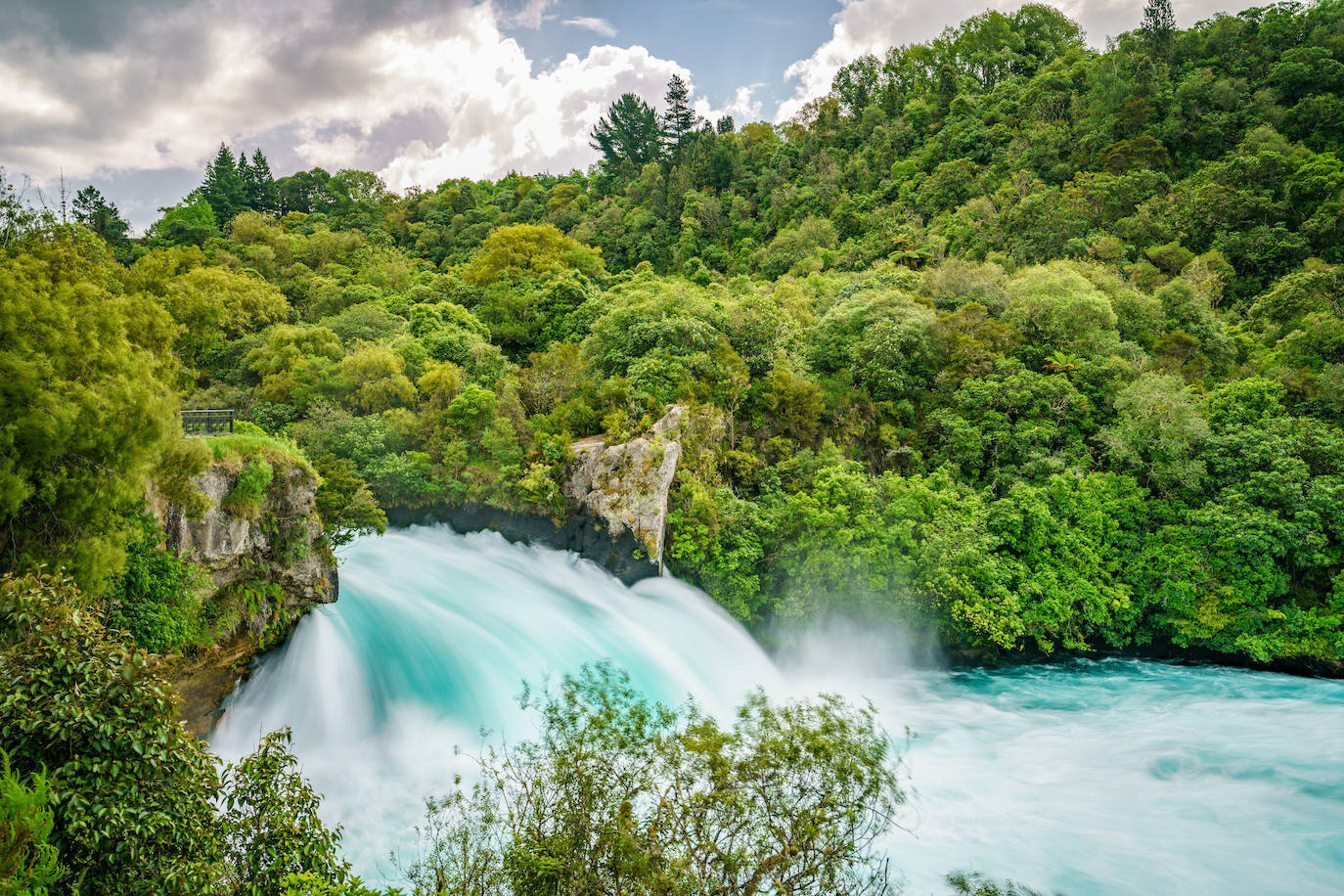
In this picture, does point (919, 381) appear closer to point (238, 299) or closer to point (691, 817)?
point (691, 817)

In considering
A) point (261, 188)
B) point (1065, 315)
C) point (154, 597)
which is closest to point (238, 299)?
point (154, 597)

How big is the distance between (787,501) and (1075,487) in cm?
872

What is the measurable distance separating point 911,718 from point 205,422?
1866 centimetres

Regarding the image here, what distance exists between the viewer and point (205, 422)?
52.8ft

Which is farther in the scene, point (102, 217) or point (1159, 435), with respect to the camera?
point (102, 217)

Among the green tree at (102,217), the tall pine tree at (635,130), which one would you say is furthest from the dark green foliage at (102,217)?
the tall pine tree at (635,130)

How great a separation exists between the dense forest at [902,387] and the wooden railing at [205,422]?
2.88 feet

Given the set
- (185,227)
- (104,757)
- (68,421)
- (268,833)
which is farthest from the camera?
(185,227)

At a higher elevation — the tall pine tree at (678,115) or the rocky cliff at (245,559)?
the tall pine tree at (678,115)

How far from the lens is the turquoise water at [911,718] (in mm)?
11227

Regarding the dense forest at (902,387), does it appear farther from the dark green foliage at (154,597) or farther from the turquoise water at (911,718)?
the turquoise water at (911,718)

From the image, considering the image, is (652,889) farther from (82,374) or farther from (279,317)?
(279,317)

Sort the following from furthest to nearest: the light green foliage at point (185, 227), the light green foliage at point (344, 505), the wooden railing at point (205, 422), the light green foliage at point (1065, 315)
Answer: the light green foliage at point (185, 227)
the light green foliage at point (1065, 315)
the light green foliage at point (344, 505)
the wooden railing at point (205, 422)

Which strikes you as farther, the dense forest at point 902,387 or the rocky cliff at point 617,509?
the rocky cliff at point 617,509
